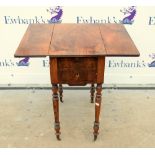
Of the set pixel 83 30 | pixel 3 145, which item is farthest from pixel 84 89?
pixel 3 145

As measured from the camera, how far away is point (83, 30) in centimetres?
243

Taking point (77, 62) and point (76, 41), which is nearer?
point (77, 62)

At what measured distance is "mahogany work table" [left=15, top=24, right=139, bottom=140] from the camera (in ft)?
6.43

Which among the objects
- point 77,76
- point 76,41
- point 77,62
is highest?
point 76,41

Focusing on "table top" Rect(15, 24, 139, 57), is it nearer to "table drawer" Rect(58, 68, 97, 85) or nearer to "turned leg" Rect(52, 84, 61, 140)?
"table drawer" Rect(58, 68, 97, 85)

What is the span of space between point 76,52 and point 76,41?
0.24 meters

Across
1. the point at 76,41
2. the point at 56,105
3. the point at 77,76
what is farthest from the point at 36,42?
the point at 56,105

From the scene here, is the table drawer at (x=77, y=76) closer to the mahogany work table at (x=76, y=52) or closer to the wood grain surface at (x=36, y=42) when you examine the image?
the mahogany work table at (x=76, y=52)

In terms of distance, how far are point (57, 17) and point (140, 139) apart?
1.61m

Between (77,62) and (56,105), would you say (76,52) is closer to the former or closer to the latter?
(77,62)

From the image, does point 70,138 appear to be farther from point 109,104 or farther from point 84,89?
point 84,89

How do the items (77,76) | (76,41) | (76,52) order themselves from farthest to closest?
(76,41), (77,76), (76,52)

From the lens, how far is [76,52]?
196cm

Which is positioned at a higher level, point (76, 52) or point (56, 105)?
point (76, 52)
